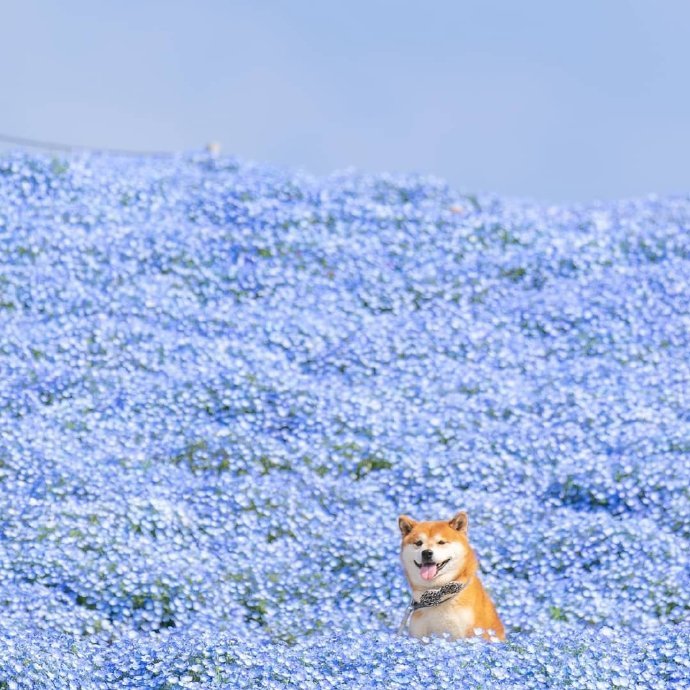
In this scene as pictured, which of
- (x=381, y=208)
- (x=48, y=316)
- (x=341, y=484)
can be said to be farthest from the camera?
(x=381, y=208)

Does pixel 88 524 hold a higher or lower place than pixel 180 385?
lower

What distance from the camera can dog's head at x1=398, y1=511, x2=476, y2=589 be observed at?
7254 millimetres

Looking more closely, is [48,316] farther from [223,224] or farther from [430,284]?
[430,284]

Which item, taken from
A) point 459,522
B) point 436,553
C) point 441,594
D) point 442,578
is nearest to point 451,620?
point 441,594

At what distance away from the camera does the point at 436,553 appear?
7.24 m

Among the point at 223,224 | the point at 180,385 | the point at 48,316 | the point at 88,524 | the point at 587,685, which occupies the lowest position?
the point at 587,685

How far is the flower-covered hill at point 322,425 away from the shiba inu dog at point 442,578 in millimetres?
173

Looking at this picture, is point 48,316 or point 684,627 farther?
point 48,316

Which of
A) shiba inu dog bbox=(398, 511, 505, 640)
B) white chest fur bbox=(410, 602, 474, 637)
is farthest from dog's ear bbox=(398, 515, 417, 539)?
white chest fur bbox=(410, 602, 474, 637)

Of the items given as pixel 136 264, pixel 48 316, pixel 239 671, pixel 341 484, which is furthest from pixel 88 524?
pixel 136 264

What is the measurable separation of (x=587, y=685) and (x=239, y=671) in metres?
1.91

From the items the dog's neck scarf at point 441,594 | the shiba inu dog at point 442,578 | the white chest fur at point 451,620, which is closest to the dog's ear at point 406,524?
the shiba inu dog at point 442,578

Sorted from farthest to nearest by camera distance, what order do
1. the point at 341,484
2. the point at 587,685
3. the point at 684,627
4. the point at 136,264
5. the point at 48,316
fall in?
the point at 136,264
the point at 48,316
the point at 341,484
the point at 684,627
the point at 587,685

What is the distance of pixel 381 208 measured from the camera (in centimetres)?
1529
